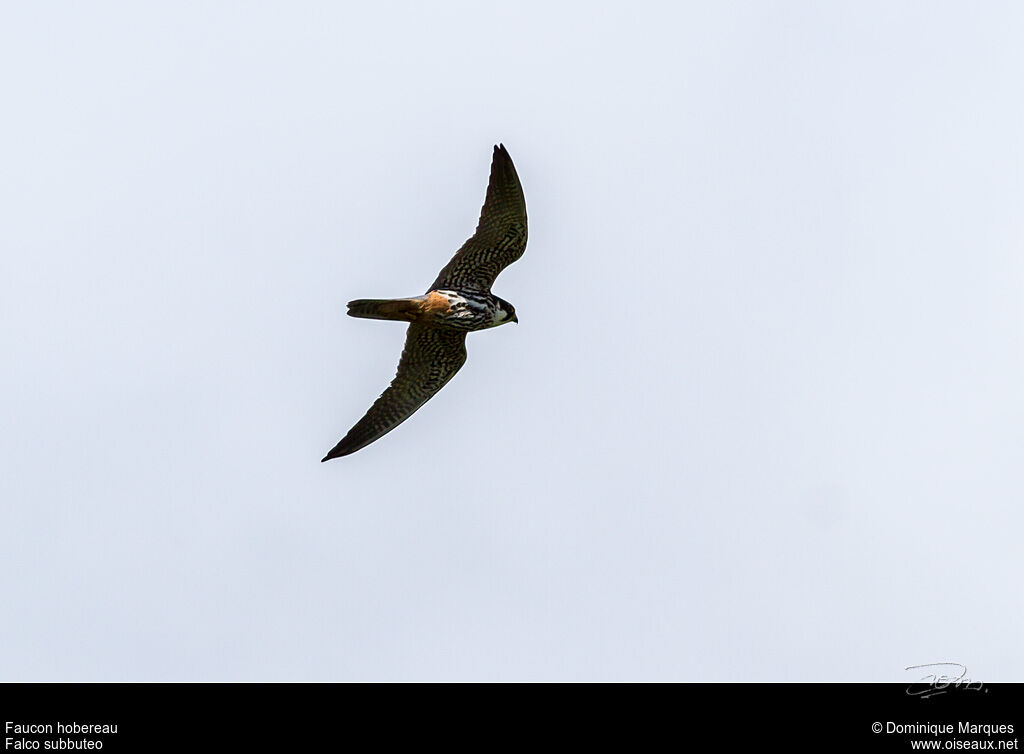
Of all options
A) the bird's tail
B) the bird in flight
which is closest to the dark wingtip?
the bird in flight

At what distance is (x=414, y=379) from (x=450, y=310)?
4.42ft

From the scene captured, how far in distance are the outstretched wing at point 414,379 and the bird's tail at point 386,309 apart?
2.58ft

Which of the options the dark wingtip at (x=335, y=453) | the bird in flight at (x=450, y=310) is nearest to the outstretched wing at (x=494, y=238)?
the bird in flight at (x=450, y=310)

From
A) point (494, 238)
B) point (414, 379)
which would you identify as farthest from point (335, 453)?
point (494, 238)

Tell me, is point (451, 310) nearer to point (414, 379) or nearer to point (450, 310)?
point (450, 310)

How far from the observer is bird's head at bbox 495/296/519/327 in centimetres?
1739

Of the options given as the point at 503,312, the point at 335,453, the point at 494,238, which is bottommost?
the point at 335,453

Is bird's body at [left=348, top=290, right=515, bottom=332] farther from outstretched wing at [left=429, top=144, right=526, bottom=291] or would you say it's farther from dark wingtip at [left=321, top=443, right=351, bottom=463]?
dark wingtip at [left=321, top=443, right=351, bottom=463]

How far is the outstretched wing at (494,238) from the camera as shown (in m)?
16.7

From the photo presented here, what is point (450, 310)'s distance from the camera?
676 inches

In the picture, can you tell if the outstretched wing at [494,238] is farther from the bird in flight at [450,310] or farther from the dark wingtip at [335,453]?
the dark wingtip at [335,453]
